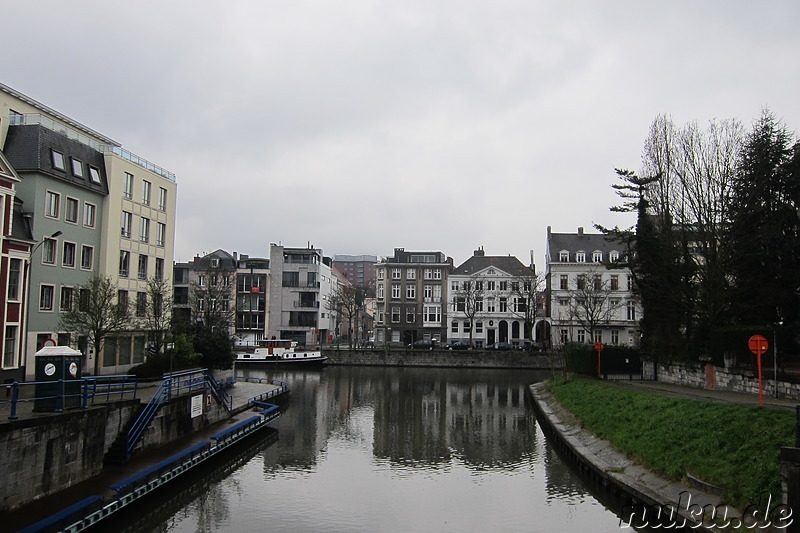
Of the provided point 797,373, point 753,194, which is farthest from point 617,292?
point 797,373

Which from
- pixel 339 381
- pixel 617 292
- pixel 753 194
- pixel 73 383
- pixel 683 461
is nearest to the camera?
pixel 683 461

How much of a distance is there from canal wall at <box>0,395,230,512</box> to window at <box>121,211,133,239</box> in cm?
2000

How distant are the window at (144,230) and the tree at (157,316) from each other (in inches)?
143

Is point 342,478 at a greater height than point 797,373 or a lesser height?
lesser

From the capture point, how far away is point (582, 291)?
70188 millimetres

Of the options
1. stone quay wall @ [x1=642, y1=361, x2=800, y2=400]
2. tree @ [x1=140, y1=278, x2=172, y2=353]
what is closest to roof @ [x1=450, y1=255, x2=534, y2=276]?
stone quay wall @ [x1=642, y1=361, x2=800, y2=400]

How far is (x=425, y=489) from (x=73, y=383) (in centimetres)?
1120

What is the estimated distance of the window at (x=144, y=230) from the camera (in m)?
39.8

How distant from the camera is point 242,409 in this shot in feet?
103

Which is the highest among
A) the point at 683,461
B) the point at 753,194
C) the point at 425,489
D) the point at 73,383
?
the point at 753,194

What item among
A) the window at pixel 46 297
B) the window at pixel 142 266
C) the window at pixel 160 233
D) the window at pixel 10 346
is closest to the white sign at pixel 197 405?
the window at pixel 10 346

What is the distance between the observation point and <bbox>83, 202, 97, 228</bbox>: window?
34781mm

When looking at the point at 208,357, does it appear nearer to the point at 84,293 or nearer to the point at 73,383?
the point at 84,293

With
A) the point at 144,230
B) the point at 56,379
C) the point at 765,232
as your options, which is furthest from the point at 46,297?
the point at 765,232
